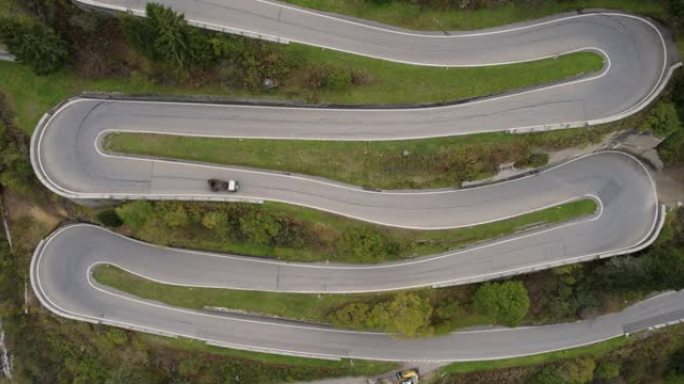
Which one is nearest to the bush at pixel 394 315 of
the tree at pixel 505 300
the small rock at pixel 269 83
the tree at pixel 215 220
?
the tree at pixel 505 300

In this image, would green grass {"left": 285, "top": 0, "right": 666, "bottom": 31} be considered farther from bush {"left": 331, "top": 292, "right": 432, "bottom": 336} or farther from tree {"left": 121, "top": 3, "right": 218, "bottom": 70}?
bush {"left": 331, "top": 292, "right": 432, "bottom": 336}

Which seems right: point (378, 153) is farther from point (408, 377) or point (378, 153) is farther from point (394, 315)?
point (408, 377)

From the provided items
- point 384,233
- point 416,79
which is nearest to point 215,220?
point 384,233

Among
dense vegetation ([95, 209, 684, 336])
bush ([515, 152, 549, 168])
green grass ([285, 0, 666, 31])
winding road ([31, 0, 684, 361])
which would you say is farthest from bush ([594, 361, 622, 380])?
green grass ([285, 0, 666, 31])

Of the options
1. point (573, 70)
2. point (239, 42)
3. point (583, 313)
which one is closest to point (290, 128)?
point (239, 42)

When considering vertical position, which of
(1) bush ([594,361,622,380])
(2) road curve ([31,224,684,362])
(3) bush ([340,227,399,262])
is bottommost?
(1) bush ([594,361,622,380])
